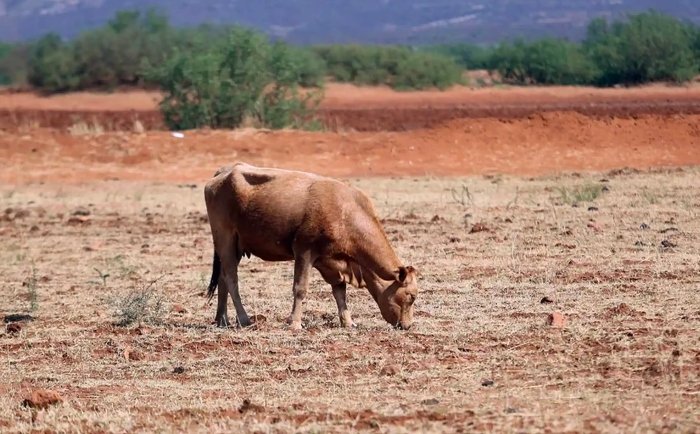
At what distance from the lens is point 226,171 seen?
12.4m

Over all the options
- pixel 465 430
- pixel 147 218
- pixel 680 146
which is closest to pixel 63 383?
pixel 465 430

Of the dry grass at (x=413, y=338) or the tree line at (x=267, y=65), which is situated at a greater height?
the dry grass at (x=413, y=338)

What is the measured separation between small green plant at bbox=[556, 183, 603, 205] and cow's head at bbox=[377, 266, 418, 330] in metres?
9.43

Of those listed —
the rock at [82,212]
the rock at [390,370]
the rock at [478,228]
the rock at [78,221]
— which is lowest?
the rock at [82,212]

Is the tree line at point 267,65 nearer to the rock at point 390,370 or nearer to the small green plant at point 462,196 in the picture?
the small green plant at point 462,196

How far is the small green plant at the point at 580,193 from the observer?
20.7 m

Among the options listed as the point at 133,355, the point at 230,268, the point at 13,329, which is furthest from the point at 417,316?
the point at 13,329

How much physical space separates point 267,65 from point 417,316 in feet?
79.9

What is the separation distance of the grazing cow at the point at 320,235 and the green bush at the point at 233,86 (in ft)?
72.6

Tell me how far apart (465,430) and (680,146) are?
23.6m

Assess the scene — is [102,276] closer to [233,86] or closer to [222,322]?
[222,322]

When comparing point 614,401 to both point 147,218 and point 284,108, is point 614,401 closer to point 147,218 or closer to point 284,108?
point 147,218

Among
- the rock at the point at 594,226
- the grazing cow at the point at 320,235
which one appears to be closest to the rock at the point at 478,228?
the rock at the point at 594,226

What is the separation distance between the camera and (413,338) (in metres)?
11.0
